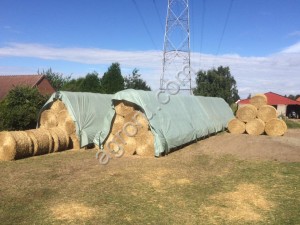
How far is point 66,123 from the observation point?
52.4 ft

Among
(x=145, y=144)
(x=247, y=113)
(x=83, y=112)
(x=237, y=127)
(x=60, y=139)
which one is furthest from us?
(x=237, y=127)

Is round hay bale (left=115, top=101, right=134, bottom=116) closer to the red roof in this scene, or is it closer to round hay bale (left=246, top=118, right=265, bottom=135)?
round hay bale (left=246, top=118, right=265, bottom=135)

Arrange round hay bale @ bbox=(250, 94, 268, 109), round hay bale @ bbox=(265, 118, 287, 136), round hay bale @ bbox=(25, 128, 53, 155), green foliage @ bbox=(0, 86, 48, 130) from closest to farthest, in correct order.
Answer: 1. round hay bale @ bbox=(25, 128, 53, 155)
2. green foliage @ bbox=(0, 86, 48, 130)
3. round hay bale @ bbox=(265, 118, 287, 136)
4. round hay bale @ bbox=(250, 94, 268, 109)

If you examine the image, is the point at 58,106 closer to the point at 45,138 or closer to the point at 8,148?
the point at 45,138

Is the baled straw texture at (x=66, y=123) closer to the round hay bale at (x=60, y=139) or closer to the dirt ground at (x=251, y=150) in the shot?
the round hay bale at (x=60, y=139)

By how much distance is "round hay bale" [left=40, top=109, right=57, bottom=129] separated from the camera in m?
16.6

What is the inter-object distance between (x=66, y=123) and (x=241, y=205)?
1037 cm

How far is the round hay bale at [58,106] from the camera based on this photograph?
54.4 ft

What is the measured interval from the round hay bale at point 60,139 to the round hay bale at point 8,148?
2306 mm

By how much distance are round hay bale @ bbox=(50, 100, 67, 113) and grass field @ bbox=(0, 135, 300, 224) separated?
396 centimetres

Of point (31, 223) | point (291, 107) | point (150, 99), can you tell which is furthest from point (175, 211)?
point (291, 107)

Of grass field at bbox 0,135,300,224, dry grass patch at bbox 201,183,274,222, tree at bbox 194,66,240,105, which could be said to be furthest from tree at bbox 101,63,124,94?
tree at bbox 194,66,240,105

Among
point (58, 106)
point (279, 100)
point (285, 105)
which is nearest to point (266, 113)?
point (58, 106)

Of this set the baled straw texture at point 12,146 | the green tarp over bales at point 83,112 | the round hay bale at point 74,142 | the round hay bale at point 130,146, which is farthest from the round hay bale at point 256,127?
the baled straw texture at point 12,146
